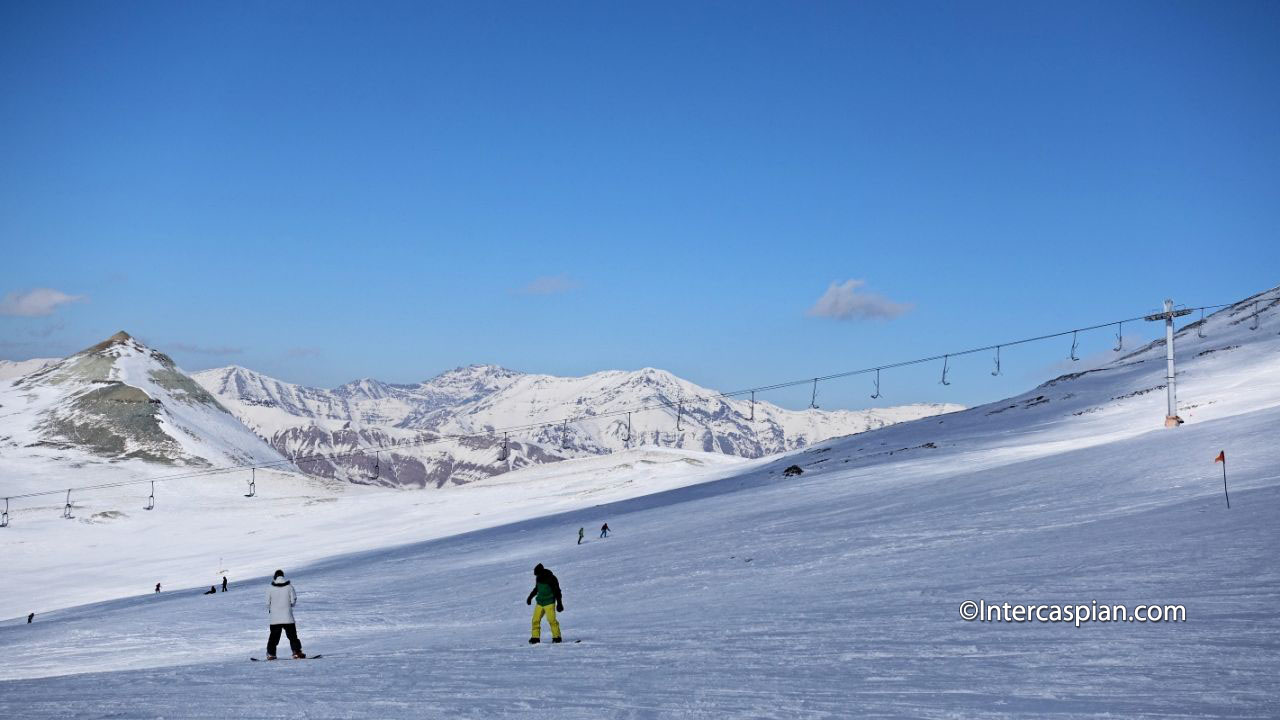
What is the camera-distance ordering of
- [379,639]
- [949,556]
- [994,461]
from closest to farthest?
[949,556] → [379,639] → [994,461]

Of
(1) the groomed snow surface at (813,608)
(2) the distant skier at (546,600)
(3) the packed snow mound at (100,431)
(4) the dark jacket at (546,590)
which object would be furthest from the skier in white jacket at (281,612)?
(3) the packed snow mound at (100,431)

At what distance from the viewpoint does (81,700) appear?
48.2 feet

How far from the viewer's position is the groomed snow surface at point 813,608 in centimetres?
1308

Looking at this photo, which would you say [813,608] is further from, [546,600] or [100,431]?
[100,431]

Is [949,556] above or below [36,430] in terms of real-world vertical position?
below

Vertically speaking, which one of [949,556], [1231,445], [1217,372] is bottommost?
[949,556]

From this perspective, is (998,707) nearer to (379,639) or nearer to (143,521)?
(379,639)

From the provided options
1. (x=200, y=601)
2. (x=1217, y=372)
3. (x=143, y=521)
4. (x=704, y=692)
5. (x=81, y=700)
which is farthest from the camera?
(x=143, y=521)

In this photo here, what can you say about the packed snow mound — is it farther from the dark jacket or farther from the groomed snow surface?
the dark jacket

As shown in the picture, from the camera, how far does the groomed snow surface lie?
42.9ft

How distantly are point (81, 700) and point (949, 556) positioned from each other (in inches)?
748

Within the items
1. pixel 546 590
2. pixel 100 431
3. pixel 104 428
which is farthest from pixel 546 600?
pixel 104 428

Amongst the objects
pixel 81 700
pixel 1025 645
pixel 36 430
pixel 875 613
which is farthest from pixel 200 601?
pixel 36 430

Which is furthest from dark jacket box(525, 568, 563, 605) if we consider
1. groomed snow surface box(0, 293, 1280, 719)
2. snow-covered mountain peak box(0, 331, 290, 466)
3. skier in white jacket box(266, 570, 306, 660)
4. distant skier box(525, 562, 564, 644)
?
snow-covered mountain peak box(0, 331, 290, 466)
